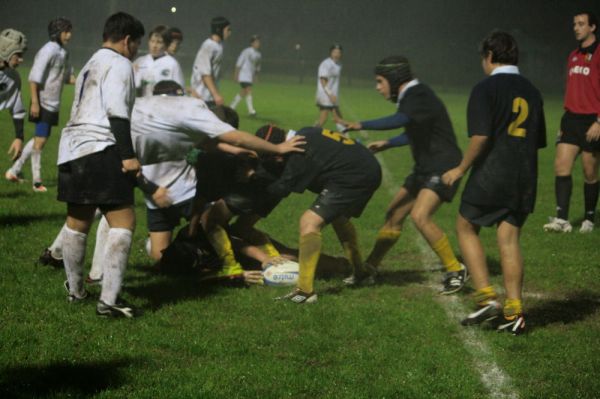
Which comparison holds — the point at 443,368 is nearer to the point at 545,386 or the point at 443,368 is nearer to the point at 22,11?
the point at 545,386

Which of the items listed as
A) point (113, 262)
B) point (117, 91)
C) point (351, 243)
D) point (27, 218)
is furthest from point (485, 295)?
point (27, 218)

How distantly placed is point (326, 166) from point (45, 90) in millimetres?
5716

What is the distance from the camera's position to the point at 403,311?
6328 mm

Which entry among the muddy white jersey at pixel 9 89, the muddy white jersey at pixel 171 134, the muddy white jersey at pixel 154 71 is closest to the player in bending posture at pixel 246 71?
the muddy white jersey at pixel 154 71

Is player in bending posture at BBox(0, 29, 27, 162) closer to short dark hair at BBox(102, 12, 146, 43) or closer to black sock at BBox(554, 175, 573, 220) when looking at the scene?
short dark hair at BBox(102, 12, 146, 43)

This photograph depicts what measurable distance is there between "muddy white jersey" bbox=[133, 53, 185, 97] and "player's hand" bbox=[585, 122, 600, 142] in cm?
510

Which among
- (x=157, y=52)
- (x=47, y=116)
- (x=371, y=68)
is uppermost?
(x=157, y=52)

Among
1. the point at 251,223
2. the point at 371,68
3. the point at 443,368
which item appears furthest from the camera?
the point at 371,68

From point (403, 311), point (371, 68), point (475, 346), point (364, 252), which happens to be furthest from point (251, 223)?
point (371, 68)

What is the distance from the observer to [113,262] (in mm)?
5762

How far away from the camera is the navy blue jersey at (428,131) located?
686cm

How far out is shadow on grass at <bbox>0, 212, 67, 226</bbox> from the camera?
28.9 ft

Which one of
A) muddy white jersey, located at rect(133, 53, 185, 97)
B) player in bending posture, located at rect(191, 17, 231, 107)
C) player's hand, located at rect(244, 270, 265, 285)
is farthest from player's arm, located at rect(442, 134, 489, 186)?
player in bending posture, located at rect(191, 17, 231, 107)

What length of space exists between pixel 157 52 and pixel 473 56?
4526cm
